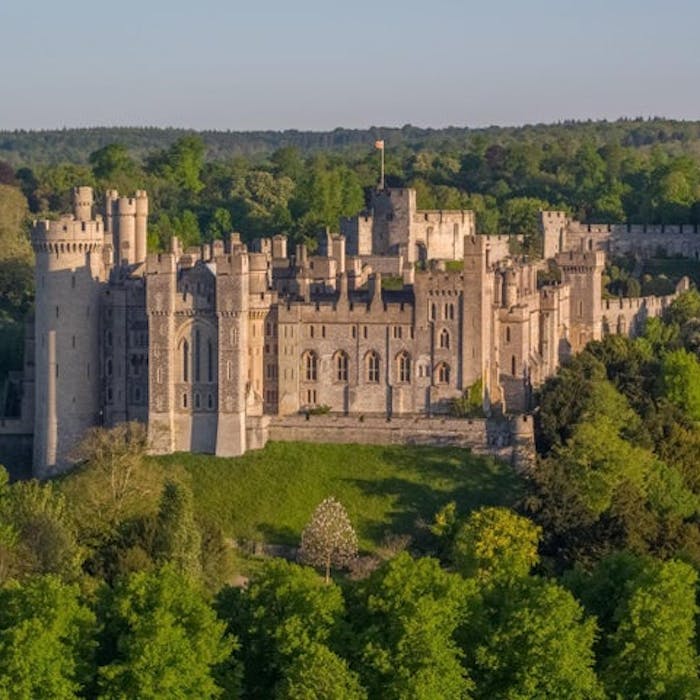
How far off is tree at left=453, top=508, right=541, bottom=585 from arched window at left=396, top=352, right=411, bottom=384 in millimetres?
7422

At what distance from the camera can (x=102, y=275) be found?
3110 inches

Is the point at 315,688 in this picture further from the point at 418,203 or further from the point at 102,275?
the point at 418,203

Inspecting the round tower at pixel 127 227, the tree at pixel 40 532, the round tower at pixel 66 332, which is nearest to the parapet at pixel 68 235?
the round tower at pixel 66 332

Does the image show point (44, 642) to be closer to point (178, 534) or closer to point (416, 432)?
point (178, 534)

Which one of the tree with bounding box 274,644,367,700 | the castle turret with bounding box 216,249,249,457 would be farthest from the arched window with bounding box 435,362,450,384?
the tree with bounding box 274,644,367,700

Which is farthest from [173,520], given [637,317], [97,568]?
[637,317]

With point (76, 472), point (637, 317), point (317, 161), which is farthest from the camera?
point (317, 161)

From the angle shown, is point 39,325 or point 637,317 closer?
point 39,325

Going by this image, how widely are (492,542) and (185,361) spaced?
38.8 feet

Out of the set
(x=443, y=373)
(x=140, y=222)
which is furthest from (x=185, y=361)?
(x=443, y=373)

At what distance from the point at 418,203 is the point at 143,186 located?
19743 mm

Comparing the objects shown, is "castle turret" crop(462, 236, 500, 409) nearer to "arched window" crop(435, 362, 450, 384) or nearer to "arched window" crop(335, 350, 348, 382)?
"arched window" crop(435, 362, 450, 384)

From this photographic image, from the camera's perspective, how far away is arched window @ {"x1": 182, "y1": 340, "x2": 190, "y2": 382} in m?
77.4

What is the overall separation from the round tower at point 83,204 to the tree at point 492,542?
16206 millimetres
